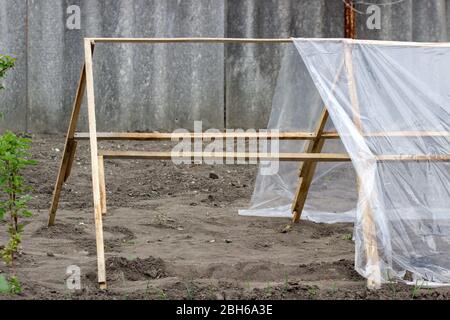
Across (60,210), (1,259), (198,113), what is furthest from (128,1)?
(1,259)

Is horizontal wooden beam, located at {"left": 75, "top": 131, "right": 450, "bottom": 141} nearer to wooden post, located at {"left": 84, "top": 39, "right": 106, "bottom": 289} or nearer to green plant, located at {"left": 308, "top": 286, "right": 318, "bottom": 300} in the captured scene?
wooden post, located at {"left": 84, "top": 39, "right": 106, "bottom": 289}

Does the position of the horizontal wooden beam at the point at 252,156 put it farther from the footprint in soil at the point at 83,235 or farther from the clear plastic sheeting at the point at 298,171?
the clear plastic sheeting at the point at 298,171

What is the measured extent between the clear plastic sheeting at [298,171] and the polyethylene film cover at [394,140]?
0.88m

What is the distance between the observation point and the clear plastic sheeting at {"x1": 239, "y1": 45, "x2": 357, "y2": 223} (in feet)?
18.3

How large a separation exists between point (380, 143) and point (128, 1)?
430 cm

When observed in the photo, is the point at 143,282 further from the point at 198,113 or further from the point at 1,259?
the point at 198,113

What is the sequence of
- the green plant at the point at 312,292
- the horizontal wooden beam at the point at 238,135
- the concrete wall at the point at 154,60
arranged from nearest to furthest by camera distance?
the green plant at the point at 312,292, the horizontal wooden beam at the point at 238,135, the concrete wall at the point at 154,60

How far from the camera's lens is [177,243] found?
211 inches

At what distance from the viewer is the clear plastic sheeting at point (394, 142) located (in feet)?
13.9

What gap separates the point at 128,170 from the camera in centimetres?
775

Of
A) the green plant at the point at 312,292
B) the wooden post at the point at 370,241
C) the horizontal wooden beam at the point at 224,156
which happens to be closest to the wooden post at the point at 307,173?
the horizontal wooden beam at the point at 224,156

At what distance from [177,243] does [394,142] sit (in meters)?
1.60
